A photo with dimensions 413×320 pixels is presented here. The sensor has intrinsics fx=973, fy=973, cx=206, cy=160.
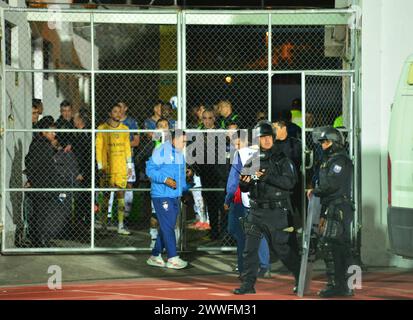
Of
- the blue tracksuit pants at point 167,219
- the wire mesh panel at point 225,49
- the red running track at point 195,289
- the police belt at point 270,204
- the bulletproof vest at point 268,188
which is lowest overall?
the red running track at point 195,289

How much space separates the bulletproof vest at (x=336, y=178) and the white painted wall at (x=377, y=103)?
248 centimetres

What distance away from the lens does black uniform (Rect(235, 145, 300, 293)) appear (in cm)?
1083

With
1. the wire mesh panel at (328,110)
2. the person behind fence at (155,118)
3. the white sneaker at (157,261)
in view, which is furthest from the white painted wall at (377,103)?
the person behind fence at (155,118)

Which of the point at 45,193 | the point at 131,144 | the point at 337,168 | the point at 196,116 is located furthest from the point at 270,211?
the point at 131,144

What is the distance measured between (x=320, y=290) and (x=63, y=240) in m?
5.12

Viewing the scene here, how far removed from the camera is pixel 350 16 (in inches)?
556

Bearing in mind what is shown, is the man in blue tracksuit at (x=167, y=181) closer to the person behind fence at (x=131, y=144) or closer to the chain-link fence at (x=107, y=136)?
the chain-link fence at (x=107, y=136)

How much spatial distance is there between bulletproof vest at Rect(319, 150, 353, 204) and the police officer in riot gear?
0.38 m

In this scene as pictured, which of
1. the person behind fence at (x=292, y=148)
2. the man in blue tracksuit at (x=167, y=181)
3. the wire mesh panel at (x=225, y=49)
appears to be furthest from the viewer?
the wire mesh panel at (x=225, y=49)

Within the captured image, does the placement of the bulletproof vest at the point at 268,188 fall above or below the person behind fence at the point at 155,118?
below

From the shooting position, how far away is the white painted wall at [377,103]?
1348cm
